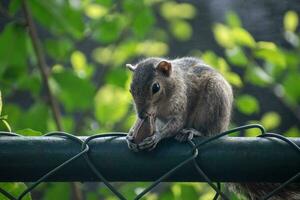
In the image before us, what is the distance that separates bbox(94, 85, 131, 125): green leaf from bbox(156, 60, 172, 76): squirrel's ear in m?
0.23

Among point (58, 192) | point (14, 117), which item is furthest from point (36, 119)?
point (58, 192)

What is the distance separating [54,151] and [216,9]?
95.7 inches

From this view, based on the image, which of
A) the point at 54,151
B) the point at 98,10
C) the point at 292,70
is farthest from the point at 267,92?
the point at 54,151

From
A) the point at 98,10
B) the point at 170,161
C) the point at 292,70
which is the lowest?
the point at 292,70

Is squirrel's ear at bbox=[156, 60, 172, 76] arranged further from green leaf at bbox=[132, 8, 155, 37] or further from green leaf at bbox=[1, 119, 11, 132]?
green leaf at bbox=[1, 119, 11, 132]

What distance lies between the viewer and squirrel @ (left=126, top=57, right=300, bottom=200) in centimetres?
159

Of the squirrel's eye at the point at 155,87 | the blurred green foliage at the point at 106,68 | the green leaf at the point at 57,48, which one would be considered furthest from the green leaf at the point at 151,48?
the squirrel's eye at the point at 155,87

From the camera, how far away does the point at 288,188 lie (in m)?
1.01

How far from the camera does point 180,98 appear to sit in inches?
66.7

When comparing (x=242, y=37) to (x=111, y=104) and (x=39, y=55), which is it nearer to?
(x=111, y=104)

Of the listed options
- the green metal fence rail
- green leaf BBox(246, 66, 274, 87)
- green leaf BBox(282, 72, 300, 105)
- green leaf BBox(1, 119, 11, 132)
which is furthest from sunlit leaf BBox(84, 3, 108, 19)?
the green metal fence rail

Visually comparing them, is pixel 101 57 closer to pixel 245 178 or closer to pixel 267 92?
pixel 267 92

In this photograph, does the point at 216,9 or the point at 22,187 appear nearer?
the point at 22,187

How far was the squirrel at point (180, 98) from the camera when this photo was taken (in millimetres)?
1591
